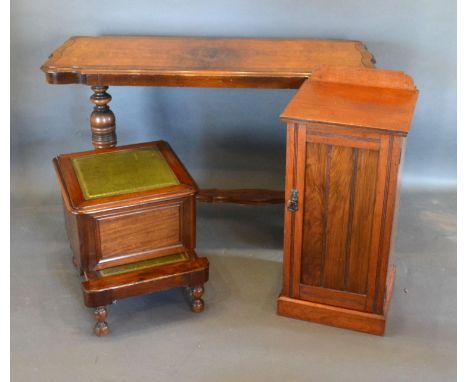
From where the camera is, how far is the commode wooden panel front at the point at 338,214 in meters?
2.67

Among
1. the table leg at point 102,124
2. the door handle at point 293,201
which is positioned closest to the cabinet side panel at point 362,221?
the door handle at point 293,201

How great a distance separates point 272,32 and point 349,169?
138 centimetres

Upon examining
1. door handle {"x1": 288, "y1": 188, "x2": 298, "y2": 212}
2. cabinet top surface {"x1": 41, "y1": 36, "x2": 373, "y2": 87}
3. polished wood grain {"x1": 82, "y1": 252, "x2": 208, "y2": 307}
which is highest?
cabinet top surface {"x1": 41, "y1": 36, "x2": 373, "y2": 87}

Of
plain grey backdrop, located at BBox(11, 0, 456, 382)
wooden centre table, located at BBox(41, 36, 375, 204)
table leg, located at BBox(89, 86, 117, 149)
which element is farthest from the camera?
table leg, located at BBox(89, 86, 117, 149)

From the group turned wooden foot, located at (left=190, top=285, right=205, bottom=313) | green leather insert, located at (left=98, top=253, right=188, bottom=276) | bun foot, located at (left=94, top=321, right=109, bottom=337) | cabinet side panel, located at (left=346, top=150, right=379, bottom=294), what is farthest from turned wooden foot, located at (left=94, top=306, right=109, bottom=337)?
cabinet side panel, located at (left=346, top=150, right=379, bottom=294)

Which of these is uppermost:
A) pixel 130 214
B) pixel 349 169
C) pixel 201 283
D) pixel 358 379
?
pixel 349 169

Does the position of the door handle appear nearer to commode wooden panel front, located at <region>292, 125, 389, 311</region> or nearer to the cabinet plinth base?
commode wooden panel front, located at <region>292, 125, 389, 311</region>

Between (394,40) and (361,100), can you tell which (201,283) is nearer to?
Result: (361,100)

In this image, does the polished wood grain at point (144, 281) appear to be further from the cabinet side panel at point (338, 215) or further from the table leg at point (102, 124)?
the table leg at point (102, 124)

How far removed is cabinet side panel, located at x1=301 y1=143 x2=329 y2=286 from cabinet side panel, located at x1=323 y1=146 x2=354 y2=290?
0.02 metres

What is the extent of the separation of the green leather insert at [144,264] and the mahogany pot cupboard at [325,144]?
441 mm

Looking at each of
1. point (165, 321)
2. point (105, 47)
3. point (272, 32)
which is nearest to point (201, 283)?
point (165, 321)

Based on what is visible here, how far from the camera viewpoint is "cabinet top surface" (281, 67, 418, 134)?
2.65 meters

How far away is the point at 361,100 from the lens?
2818mm
